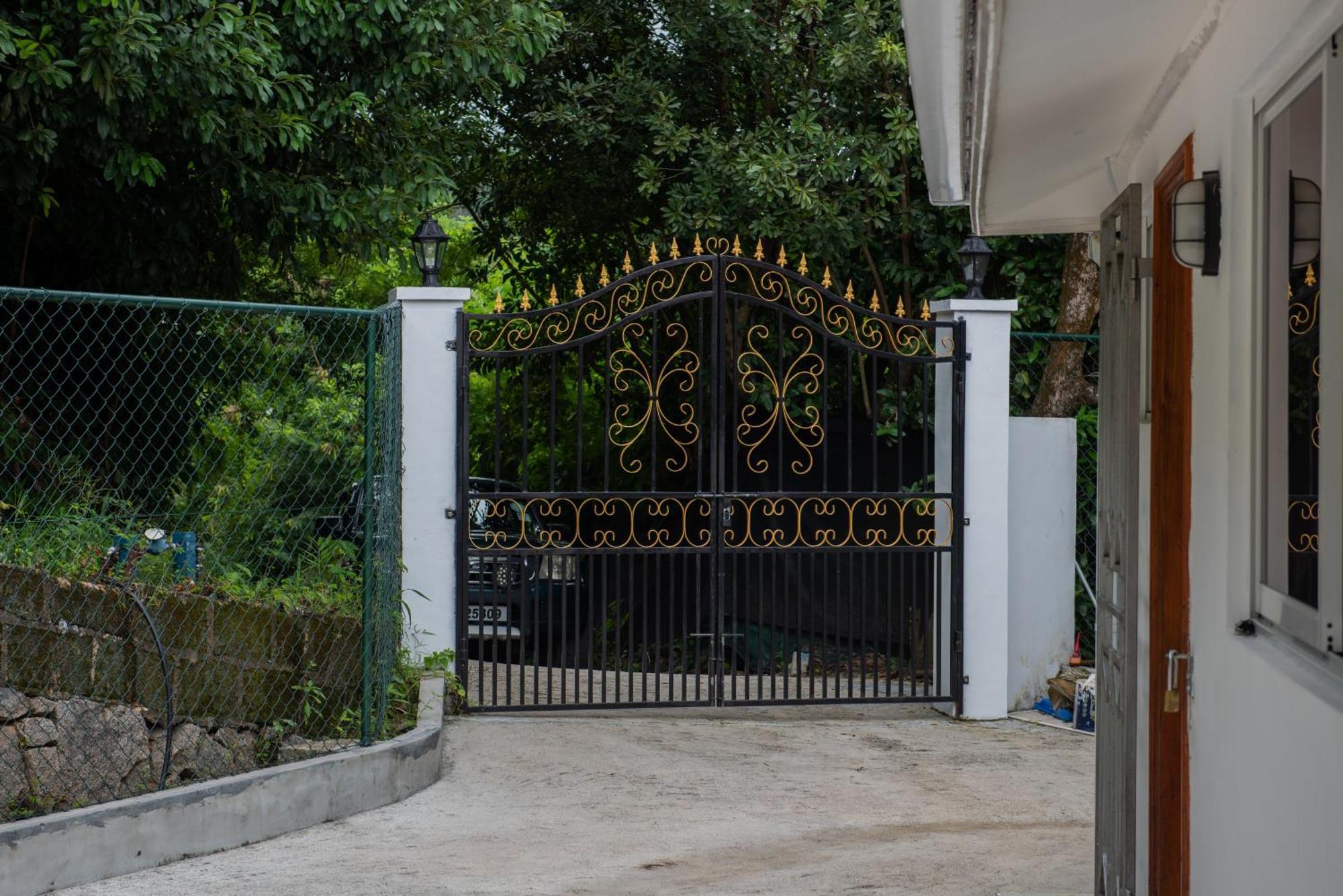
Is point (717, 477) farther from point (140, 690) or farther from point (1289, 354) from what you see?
point (1289, 354)

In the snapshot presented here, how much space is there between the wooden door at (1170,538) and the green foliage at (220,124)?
4974 mm

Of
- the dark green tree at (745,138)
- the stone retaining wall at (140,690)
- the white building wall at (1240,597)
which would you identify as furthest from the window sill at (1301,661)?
the dark green tree at (745,138)

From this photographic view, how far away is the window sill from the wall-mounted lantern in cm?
66

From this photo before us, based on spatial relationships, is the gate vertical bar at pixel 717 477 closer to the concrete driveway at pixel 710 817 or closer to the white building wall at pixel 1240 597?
the concrete driveway at pixel 710 817

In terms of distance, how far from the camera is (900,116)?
1081 centimetres

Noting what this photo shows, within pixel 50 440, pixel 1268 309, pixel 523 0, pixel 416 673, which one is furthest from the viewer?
pixel 523 0

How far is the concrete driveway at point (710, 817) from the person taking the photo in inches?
202

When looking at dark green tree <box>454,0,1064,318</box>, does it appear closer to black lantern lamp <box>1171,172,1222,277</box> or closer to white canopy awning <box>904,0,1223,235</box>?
white canopy awning <box>904,0,1223,235</box>

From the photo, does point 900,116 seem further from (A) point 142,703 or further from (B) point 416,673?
(A) point 142,703

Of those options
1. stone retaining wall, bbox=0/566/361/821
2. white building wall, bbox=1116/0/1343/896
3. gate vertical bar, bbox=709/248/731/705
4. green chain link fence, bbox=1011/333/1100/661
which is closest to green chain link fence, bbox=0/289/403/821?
stone retaining wall, bbox=0/566/361/821

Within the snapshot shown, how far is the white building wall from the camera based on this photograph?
217cm

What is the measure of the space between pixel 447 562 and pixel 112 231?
301 cm

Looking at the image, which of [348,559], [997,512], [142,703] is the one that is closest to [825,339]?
[997,512]

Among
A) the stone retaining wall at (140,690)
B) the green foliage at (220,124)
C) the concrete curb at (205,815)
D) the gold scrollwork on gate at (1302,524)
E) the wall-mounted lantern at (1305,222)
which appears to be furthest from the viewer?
the green foliage at (220,124)
